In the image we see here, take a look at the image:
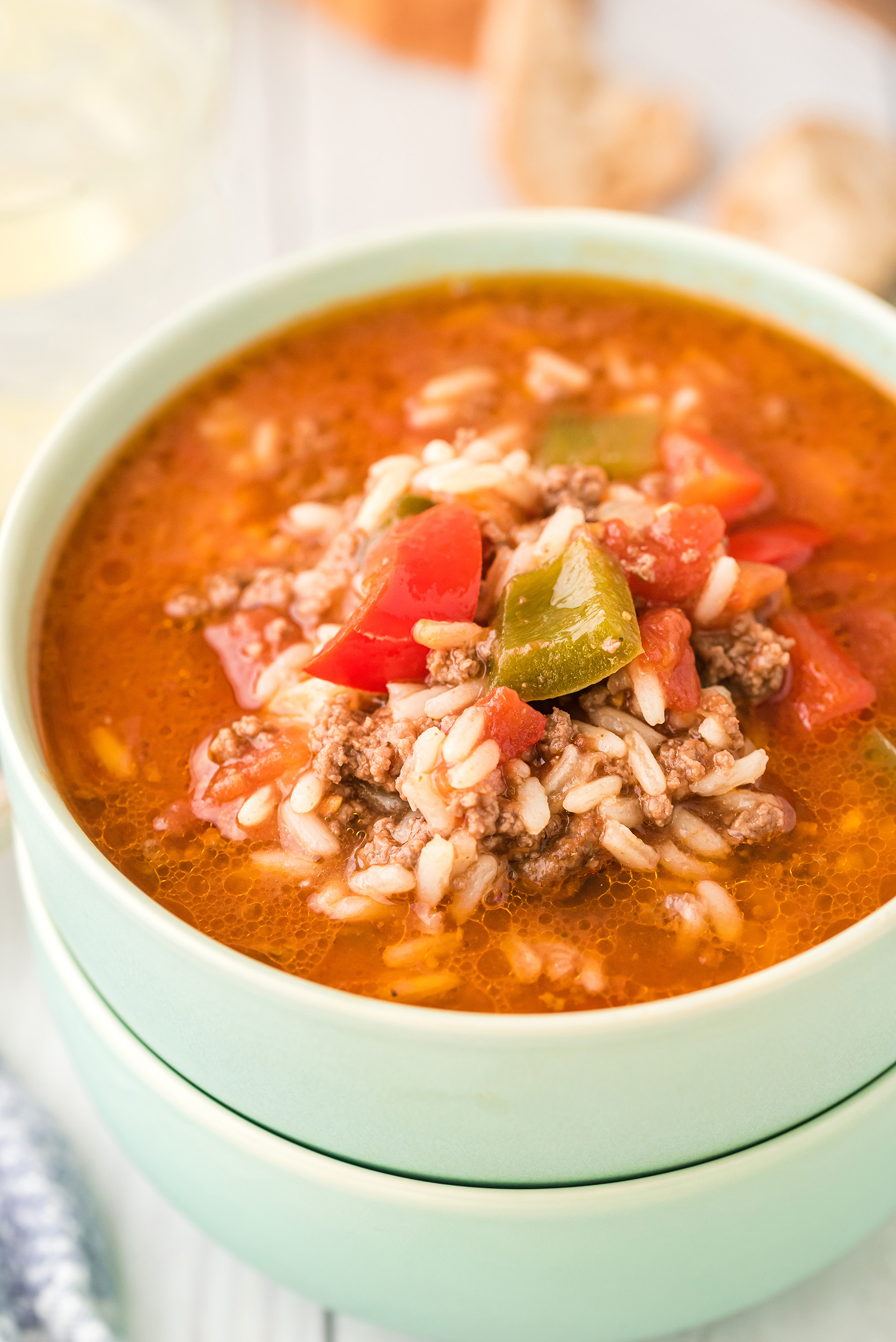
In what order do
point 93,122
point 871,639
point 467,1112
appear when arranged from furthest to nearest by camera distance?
point 93,122 → point 871,639 → point 467,1112

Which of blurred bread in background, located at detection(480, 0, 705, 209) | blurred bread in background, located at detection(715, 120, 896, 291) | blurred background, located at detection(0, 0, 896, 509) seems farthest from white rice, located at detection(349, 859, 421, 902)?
blurred bread in background, located at detection(480, 0, 705, 209)

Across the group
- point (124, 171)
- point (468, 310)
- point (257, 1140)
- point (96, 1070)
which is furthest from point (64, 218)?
point (257, 1140)

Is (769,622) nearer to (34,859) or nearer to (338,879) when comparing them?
(338,879)

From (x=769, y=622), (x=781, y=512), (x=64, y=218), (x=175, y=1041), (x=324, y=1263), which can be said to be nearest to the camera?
(x=175, y=1041)

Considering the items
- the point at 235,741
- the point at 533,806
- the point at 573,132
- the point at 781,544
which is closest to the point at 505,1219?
the point at 533,806

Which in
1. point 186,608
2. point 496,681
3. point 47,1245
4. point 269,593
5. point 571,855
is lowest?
point 47,1245

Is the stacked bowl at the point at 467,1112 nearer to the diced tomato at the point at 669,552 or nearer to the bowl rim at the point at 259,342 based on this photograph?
the bowl rim at the point at 259,342

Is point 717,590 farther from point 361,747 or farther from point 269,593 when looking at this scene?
point 269,593

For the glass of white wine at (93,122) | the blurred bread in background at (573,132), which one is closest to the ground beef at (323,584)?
the glass of white wine at (93,122)
